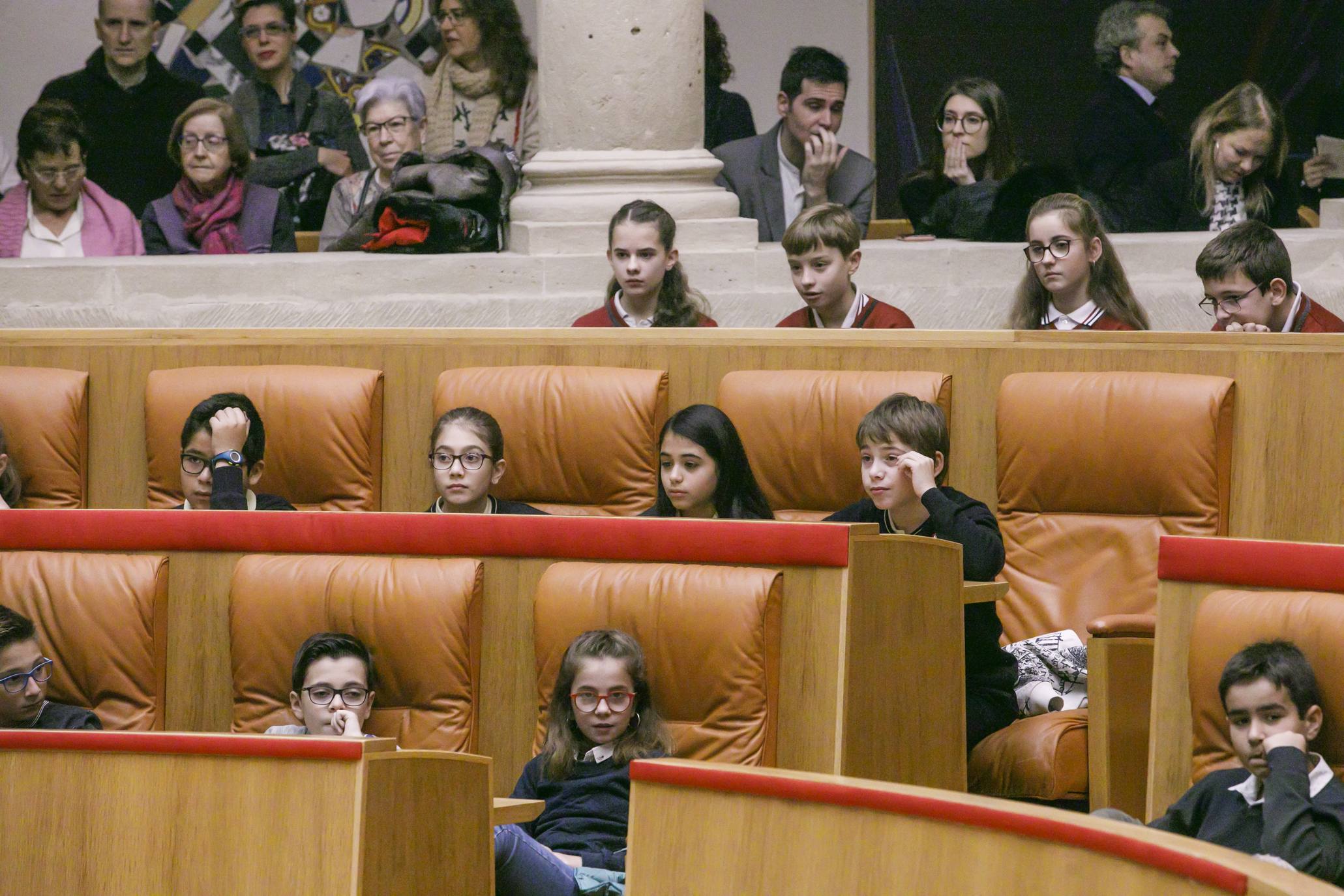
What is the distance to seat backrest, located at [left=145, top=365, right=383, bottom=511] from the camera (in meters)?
3.51

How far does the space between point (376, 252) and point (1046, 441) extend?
190 centimetres

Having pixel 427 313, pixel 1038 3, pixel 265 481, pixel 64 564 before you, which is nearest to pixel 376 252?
pixel 427 313

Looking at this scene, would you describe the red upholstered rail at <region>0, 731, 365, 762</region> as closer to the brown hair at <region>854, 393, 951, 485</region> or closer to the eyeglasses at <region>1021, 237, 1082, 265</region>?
the brown hair at <region>854, 393, 951, 485</region>

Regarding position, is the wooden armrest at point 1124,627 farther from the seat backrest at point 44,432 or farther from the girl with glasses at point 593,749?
the seat backrest at point 44,432

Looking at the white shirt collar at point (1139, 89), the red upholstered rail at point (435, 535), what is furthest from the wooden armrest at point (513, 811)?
the white shirt collar at point (1139, 89)

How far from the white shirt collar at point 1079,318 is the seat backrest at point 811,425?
0.31 meters

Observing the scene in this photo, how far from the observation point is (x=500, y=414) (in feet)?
11.2

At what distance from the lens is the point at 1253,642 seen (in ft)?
7.46

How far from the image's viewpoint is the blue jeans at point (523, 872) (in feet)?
7.88

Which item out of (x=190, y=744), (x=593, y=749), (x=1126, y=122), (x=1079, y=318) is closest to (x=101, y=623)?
(x=190, y=744)

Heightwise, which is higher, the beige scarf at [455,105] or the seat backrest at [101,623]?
the beige scarf at [455,105]

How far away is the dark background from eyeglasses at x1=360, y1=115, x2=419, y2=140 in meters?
2.30

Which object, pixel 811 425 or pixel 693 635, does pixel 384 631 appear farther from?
pixel 811 425

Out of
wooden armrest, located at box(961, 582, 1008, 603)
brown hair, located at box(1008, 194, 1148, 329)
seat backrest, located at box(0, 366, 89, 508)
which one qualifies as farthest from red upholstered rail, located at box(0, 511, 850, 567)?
brown hair, located at box(1008, 194, 1148, 329)
